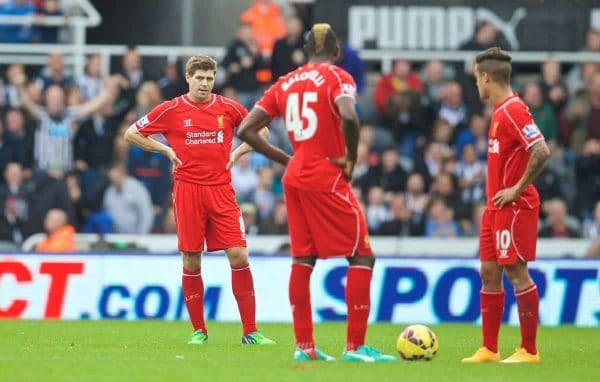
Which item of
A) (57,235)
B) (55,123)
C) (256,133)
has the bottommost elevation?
(57,235)

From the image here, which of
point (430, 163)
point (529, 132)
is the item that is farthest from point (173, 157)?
point (430, 163)

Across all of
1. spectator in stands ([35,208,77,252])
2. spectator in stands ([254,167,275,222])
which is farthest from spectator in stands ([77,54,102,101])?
spectator in stands ([254,167,275,222])

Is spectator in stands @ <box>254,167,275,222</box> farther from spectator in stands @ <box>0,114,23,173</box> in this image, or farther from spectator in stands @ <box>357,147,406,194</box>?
spectator in stands @ <box>0,114,23,173</box>

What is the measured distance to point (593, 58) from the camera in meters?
23.3

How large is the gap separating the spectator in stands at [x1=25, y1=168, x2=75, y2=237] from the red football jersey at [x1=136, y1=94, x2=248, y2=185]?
23.3 feet

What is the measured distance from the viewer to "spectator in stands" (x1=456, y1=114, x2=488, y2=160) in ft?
72.4

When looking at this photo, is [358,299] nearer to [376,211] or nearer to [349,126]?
[349,126]

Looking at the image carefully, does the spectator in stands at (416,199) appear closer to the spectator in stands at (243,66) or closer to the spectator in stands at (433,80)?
the spectator in stands at (433,80)

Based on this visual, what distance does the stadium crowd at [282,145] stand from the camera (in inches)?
830

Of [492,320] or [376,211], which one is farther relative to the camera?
[376,211]

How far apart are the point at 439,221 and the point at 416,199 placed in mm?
503

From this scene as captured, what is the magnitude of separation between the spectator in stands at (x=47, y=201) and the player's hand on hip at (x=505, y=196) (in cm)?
1045

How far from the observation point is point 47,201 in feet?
68.3

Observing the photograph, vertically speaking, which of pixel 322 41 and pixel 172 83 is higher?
pixel 322 41
